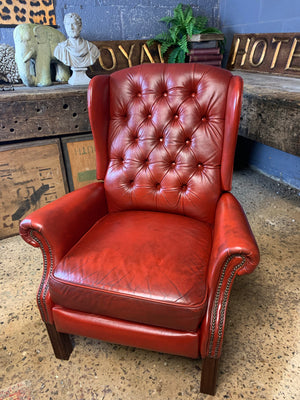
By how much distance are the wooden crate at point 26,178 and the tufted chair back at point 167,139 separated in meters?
0.75

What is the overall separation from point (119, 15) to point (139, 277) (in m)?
2.31

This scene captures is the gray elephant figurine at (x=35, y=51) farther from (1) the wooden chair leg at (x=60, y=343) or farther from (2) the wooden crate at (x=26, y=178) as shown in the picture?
(1) the wooden chair leg at (x=60, y=343)

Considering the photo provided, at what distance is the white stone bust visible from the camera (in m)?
1.95

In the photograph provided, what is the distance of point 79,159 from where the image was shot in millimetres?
2162

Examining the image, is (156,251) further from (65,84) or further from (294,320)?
(65,84)

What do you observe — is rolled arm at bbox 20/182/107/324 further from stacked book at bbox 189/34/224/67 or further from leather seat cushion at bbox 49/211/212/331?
stacked book at bbox 189/34/224/67

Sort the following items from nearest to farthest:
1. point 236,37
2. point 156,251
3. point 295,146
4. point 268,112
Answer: point 156,251 → point 295,146 → point 268,112 → point 236,37

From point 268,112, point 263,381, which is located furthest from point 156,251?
point 268,112

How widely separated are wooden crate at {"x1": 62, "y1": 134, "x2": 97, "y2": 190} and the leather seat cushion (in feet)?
3.47

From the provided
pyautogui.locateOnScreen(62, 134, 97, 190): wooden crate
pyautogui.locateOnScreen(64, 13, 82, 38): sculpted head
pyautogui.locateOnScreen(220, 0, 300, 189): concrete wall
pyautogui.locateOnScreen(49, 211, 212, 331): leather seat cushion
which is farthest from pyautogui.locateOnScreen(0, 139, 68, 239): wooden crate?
pyautogui.locateOnScreen(220, 0, 300, 189): concrete wall

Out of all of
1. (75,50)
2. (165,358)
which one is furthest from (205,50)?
(165,358)

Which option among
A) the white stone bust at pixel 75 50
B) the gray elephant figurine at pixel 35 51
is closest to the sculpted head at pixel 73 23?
the white stone bust at pixel 75 50

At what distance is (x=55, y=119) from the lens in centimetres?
195

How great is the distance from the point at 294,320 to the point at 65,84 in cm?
210
